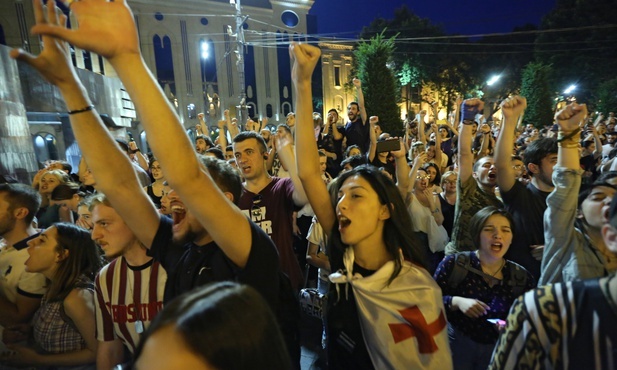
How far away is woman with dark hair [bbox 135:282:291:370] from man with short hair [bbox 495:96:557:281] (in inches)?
104

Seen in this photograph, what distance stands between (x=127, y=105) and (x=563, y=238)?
19.4 meters

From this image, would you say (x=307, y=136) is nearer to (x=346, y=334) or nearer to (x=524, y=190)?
(x=346, y=334)

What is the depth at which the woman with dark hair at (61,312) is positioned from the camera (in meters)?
2.10

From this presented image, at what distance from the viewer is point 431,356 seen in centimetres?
160

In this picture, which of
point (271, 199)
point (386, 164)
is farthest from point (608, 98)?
point (271, 199)

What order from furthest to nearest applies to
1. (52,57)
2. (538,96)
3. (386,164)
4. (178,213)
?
(538,96), (386,164), (178,213), (52,57)

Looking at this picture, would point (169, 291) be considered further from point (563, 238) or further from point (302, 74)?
point (563, 238)

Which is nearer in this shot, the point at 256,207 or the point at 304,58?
the point at 304,58

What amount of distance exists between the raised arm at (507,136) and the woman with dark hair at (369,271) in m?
1.41

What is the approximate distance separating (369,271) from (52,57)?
180 centimetres

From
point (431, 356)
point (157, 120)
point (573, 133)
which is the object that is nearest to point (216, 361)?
point (157, 120)

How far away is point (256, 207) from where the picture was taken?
3.21m

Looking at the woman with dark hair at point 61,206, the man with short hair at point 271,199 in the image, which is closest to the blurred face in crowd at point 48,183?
the woman with dark hair at point 61,206

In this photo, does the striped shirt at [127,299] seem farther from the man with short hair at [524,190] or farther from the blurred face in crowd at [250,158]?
the man with short hair at [524,190]
